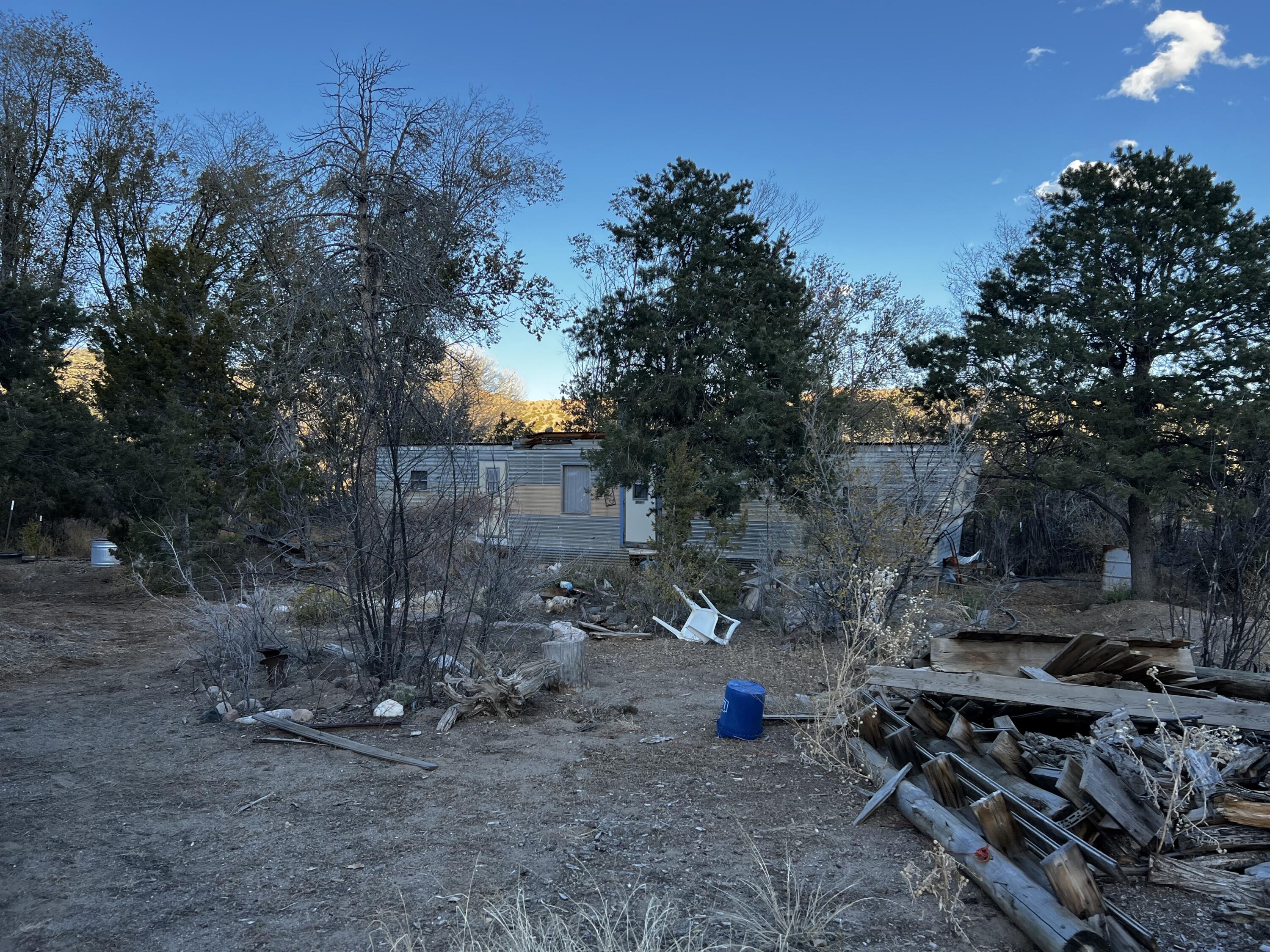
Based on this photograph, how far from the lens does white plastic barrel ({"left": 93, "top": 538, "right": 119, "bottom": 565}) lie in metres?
15.2

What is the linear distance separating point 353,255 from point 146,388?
17.2 feet

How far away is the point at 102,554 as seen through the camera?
15.4 meters

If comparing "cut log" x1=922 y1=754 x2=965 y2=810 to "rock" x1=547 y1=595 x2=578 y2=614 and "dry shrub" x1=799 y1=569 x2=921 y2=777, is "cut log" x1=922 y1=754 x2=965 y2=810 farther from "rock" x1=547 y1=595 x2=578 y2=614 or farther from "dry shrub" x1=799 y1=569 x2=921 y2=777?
"rock" x1=547 y1=595 x2=578 y2=614

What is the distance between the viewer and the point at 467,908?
10.6ft

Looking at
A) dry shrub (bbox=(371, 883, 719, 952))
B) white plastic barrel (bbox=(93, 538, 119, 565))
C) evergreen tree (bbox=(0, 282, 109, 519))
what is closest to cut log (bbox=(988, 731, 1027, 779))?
dry shrub (bbox=(371, 883, 719, 952))

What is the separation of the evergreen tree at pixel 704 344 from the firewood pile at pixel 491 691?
20.1 ft

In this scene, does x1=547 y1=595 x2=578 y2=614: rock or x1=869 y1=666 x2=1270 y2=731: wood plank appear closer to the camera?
x1=869 y1=666 x2=1270 y2=731: wood plank

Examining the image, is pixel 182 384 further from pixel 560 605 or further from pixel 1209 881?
pixel 1209 881

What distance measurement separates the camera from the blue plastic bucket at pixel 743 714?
5738 mm

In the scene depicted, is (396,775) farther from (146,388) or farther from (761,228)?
(146,388)

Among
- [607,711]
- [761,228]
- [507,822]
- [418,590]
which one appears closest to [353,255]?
[761,228]

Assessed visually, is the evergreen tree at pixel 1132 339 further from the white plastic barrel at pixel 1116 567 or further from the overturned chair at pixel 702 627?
the overturned chair at pixel 702 627

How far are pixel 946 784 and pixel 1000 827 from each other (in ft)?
2.04

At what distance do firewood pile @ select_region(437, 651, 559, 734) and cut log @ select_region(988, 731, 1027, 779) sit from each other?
3375 mm
